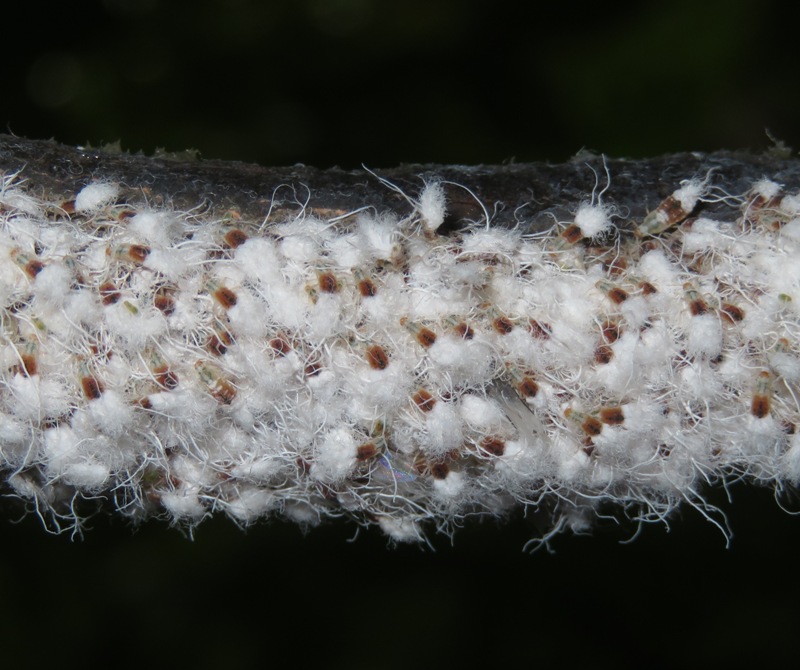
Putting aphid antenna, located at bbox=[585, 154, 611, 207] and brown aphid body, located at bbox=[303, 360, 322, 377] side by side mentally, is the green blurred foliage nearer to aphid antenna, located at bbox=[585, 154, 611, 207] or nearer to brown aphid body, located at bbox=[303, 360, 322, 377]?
A: aphid antenna, located at bbox=[585, 154, 611, 207]

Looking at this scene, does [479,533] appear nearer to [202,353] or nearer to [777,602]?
[777,602]

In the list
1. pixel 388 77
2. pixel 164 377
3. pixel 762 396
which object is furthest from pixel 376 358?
pixel 388 77

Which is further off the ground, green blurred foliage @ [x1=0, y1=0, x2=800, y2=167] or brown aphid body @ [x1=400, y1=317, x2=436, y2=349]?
green blurred foliage @ [x1=0, y1=0, x2=800, y2=167]

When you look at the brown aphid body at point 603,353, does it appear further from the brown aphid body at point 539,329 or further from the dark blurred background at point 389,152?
the dark blurred background at point 389,152

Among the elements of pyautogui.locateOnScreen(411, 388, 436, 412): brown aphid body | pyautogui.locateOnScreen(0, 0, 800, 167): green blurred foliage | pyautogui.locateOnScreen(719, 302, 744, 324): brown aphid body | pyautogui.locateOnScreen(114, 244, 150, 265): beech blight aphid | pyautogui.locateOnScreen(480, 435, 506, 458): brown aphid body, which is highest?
pyautogui.locateOnScreen(0, 0, 800, 167): green blurred foliage

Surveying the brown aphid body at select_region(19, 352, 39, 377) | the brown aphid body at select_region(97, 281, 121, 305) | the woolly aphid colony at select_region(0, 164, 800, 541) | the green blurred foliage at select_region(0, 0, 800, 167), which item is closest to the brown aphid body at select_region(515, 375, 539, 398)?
the woolly aphid colony at select_region(0, 164, 800, 541)

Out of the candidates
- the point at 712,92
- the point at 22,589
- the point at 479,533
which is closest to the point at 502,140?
the point at 712,92

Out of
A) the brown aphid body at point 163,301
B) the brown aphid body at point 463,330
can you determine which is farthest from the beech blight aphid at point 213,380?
the brown aphid body at point 463,330
